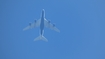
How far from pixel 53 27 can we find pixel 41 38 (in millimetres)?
1387

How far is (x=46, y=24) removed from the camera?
19.6 m

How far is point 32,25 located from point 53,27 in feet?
5.96

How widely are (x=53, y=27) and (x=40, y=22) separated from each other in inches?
49.5

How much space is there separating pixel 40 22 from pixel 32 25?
101cm

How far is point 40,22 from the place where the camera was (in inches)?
752

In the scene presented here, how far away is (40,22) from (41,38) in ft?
4.75

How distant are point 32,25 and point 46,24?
4.02 ft

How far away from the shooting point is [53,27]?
19.6 metres

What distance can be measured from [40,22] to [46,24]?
2.27ft

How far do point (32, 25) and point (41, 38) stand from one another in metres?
1.36
